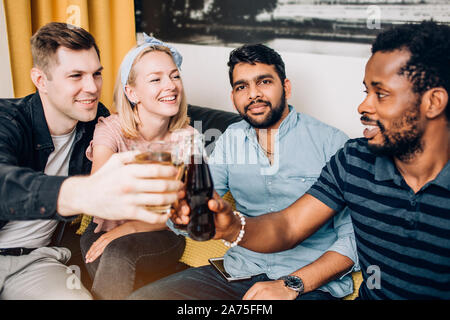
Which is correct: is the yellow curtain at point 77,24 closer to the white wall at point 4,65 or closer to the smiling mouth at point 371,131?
the white wall at point 4,65

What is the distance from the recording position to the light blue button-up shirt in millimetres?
1163

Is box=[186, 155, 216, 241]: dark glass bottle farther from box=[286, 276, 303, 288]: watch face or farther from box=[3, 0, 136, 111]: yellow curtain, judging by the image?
box=[3, 0, 136, 111]: yellow curtain

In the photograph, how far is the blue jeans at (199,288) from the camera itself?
1.03m

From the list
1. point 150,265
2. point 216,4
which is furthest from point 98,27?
point 150,265

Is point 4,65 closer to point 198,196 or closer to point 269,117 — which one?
point 269,117

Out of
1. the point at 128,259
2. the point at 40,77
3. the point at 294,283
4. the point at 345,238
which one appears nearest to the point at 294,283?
the point at 294,283

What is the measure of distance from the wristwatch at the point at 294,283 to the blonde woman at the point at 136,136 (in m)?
0.44

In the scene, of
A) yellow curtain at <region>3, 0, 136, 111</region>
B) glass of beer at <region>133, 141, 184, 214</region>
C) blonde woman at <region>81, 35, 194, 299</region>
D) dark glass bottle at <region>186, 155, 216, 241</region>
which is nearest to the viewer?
glass of beer at <region>133, 141, 184, 214</region>

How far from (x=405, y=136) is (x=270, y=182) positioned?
480mm

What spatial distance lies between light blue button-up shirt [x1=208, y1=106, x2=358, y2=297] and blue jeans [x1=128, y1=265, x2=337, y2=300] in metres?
0.07

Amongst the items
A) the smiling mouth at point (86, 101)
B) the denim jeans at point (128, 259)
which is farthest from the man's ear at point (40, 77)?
the denim jeans at point (128, 259)

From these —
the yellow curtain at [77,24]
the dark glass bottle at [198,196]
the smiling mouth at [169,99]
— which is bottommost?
the dark glass bottle at [198,196]

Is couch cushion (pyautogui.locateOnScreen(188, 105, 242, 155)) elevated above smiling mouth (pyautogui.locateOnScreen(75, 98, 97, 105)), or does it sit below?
below

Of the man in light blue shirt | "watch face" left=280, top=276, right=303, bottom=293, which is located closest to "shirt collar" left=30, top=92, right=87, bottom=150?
the man in light blue shirt
